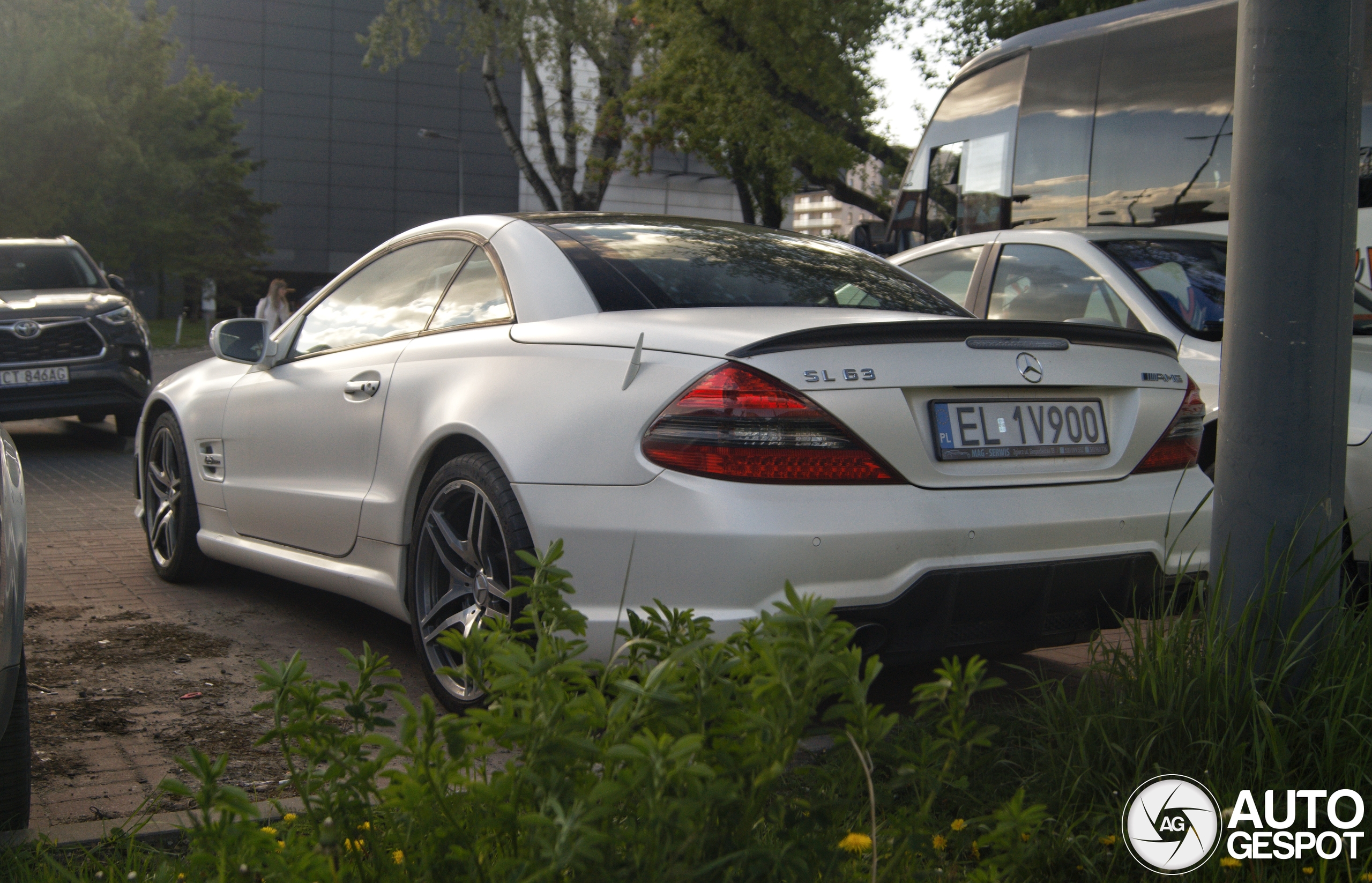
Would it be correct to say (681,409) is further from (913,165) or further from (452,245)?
(913,165)

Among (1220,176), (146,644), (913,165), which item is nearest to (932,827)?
(146,644)

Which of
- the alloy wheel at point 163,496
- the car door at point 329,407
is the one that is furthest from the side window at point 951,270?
the alloy wheel at point 163,496

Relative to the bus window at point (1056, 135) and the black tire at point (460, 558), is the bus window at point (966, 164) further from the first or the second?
the black tire at point (460, 558)

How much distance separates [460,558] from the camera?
3648 mm

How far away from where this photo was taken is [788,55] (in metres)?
22.6

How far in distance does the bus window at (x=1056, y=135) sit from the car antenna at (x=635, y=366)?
305 inches

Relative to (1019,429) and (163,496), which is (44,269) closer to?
(163,496)

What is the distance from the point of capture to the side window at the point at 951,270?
21.2 feet

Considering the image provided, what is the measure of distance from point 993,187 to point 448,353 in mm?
8566

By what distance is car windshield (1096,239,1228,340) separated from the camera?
5410mm

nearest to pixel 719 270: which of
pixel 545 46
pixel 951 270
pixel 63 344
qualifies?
pixel 951 270

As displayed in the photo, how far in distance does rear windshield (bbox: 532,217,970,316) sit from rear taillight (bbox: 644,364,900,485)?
2.26ft

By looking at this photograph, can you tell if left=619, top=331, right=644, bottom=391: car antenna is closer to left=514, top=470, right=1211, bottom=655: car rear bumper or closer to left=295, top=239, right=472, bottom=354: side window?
left=514, top=470, right=1211, bottom=655: car rear bumper

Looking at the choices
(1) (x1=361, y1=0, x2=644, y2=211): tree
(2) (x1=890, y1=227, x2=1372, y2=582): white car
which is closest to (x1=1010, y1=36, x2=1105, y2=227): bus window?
(2) (x1=890, y1=227, x2=1372, y2=582): white car
